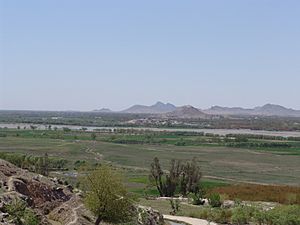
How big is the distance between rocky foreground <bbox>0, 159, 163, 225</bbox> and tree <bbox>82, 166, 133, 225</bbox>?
67.0 inches

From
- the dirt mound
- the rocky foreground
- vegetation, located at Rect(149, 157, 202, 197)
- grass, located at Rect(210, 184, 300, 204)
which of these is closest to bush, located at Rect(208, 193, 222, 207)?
grass, located at Rect(210, 184, 300, 204)

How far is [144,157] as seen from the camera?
107 m

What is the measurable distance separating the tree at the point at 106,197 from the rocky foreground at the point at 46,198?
1.70 metres

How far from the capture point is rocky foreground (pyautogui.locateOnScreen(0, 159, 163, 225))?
1396 inches

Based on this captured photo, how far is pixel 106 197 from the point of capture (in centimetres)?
3534

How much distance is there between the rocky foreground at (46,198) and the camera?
3547 centimetres

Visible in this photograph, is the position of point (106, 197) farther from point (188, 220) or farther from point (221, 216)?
point (221, 216)

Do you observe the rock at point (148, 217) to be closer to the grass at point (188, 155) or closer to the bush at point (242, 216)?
the bush at point (242, 216)

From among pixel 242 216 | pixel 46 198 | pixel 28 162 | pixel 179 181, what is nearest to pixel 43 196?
pixel 46 198

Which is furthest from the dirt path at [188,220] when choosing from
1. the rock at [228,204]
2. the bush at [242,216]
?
the rock at [228,204]

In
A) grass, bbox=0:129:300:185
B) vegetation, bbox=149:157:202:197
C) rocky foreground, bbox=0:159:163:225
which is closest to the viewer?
rocky foreground, bbox=0:159:163:225

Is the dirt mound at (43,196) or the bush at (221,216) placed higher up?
the dirt mound at (43,196)

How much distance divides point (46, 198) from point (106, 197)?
6267 mm

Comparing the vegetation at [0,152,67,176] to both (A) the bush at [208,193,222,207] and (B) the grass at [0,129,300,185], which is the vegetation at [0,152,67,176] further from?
(A) the bush at [208,193,222,207]
